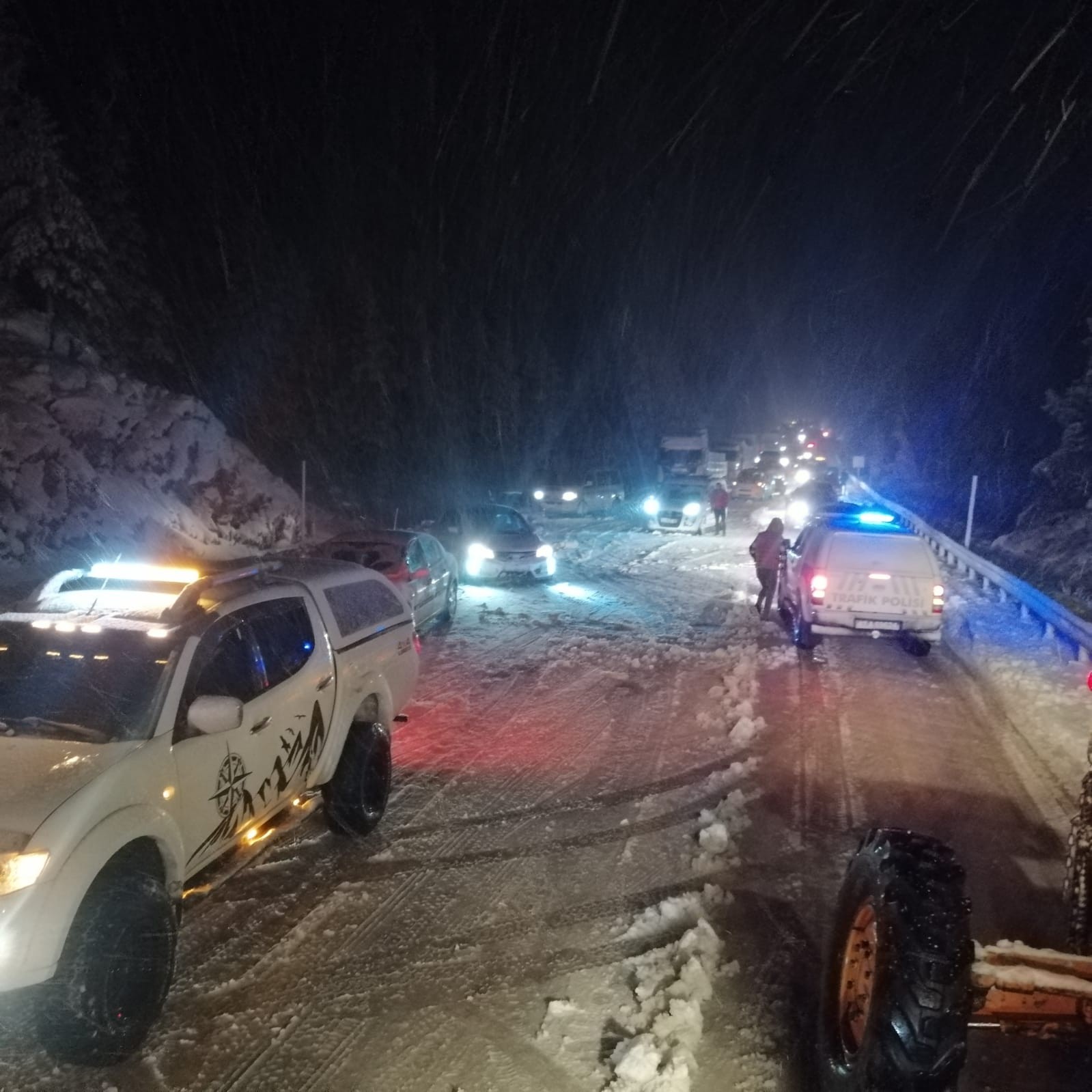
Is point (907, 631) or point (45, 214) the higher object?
point (45, 214)

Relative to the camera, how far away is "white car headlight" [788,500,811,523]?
109 feet

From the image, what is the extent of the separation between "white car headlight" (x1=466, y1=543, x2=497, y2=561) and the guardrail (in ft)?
29.9

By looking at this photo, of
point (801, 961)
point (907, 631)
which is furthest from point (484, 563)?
point (801, 961)

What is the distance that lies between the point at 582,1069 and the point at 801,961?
1.56 m

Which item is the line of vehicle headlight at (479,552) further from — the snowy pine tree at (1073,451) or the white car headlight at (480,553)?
the snowy pine tree at (1073,451)

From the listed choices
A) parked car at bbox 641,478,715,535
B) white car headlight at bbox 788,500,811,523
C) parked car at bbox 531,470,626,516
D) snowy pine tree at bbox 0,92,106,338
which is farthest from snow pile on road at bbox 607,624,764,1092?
parked car at bbox 531,470,626,516

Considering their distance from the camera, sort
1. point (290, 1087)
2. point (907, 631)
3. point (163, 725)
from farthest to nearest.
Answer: point (907, 631) < point (163, 725) < point (290, 1087)

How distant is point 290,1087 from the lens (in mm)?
4008

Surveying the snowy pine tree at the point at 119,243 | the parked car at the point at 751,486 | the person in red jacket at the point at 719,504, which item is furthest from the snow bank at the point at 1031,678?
the parked car at the point at 751,486

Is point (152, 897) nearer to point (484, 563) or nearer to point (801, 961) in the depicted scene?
point (801, 961)

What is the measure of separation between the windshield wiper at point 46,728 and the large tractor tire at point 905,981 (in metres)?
3.42

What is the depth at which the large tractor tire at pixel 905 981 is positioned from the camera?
3.28 metres

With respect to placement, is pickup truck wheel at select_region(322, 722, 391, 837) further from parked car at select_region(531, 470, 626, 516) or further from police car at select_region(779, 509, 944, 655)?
parked car at select_region(531, 470, 626, 516)

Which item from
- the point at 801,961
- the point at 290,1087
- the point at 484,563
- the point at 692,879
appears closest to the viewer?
the point at 290,1087
